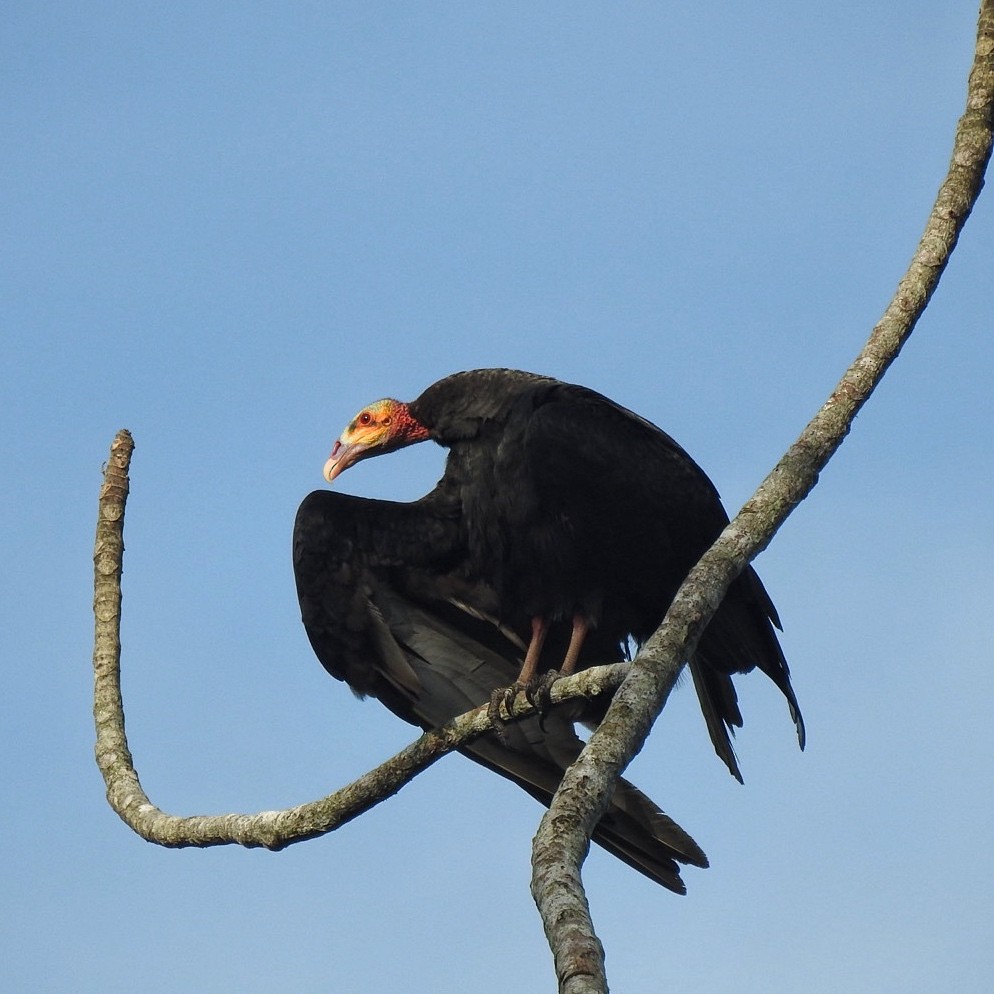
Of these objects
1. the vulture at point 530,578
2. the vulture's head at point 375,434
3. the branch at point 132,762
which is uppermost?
the vulture's head at point 375,434

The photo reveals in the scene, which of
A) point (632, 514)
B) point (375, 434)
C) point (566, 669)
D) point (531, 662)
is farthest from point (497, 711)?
point (375, 434)

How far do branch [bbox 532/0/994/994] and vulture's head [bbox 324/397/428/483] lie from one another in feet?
7.00

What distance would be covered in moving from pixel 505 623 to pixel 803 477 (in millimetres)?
1659

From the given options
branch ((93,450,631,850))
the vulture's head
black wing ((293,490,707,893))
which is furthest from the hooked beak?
branch ((93,450,631,850))

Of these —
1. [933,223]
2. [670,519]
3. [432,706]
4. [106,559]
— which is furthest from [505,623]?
[933,223]

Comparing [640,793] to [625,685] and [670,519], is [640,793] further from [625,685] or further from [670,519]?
[625,685]

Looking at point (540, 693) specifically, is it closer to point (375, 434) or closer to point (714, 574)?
point (714, 574)

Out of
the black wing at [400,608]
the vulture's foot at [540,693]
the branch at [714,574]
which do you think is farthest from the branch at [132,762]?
the black wing at [400,608]

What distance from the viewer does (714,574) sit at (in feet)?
10.5

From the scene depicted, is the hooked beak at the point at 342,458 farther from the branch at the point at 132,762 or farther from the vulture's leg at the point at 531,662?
the branch at the point at 132,762

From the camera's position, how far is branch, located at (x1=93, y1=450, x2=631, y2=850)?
3531 millimetres

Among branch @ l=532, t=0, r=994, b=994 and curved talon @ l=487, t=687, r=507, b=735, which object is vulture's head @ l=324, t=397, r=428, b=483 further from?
branch @ l=532, t=0, r=994, b=994

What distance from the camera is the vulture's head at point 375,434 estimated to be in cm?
552

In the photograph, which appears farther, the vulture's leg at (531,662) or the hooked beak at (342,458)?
the hooked beak at (342,458)
